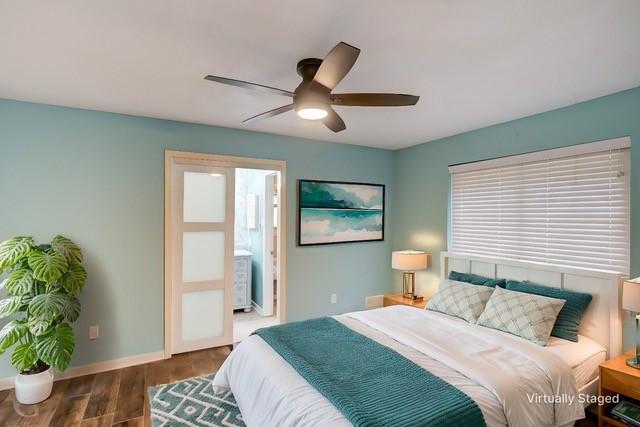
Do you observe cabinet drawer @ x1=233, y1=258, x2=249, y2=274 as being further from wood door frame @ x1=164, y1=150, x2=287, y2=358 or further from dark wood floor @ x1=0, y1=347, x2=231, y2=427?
dark wood floor @ x1=0, y1=347, x2=231, y2=427

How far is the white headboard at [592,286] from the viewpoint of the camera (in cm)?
248

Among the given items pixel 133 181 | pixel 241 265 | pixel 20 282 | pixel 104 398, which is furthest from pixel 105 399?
pixel 241 265

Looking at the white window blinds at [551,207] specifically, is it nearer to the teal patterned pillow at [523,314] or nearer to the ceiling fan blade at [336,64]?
the teal patterned pillow at [523,314]

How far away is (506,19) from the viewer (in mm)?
1670

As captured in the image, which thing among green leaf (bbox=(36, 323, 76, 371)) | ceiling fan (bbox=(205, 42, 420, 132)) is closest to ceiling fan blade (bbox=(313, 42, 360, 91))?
ceiling fan (bbox=(205, 42, 420, 132))

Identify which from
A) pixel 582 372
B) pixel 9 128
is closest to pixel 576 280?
pixel 582 372

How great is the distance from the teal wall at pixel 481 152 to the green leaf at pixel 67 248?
3702mm

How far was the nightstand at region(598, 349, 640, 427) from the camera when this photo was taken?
6.76ft

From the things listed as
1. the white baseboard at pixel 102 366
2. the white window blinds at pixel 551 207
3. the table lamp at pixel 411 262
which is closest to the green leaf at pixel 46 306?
the white baseboard at pixel 102 366

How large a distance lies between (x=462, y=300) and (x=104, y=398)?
3136 mm

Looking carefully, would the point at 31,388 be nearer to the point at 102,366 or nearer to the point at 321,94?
the point at 102,366

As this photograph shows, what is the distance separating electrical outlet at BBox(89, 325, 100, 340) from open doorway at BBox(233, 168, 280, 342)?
5.66 feet

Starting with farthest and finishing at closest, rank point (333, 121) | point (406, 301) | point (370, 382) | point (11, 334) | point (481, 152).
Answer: point (406, 301) → point (481, 152) → point (11, 334) → point (333, 121) → point (370, 382)

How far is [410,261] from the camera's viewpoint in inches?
158
